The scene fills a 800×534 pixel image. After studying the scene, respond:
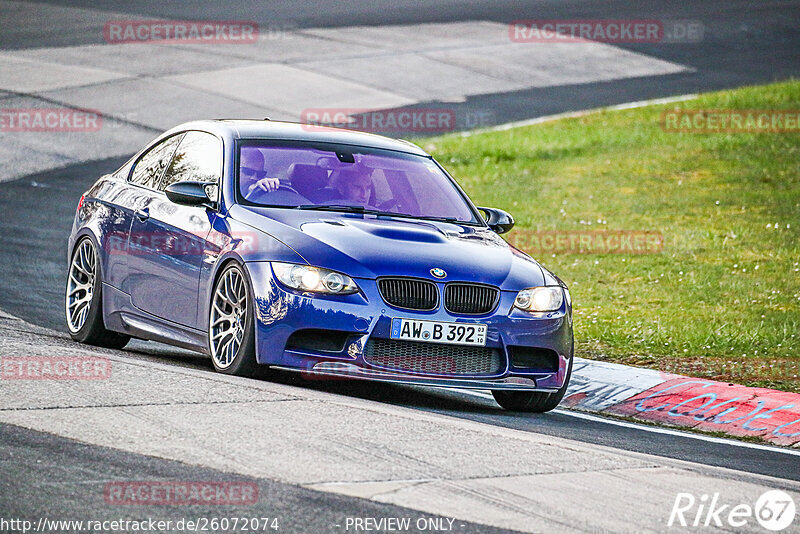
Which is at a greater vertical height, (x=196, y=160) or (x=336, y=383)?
(x=196, y=160)

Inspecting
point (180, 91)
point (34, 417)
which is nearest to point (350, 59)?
point (180, 91)

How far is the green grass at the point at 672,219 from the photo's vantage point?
11172mm

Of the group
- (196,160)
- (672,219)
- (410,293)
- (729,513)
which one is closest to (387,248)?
(410,293)

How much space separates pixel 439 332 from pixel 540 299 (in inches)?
30.4

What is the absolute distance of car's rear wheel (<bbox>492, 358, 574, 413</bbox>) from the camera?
873 cm

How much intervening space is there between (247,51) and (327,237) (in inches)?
865

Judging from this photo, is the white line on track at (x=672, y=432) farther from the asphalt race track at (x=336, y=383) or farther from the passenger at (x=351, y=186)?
the passenger at (x=351, y=186)

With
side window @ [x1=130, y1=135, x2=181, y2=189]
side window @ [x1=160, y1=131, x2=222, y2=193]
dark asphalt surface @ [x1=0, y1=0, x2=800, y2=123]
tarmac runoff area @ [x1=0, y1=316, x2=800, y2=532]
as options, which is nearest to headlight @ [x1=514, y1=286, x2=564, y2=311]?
tarmac runoff area @ [x1=0, y1=316, x2=800, y2=532]

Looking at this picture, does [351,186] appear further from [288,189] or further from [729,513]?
[729,513]

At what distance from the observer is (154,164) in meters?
10.0

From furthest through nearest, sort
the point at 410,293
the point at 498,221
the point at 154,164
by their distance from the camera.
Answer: the point at 154,164, the point at 498,221, the point at 410,293

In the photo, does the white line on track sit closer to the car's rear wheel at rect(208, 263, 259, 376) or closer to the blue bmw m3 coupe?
the blue bmw m3 coupe

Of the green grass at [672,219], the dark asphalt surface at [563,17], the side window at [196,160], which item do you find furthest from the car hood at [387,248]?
the dark asphalt surface at [563,17]

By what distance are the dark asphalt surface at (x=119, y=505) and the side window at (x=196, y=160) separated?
11.6 feet
